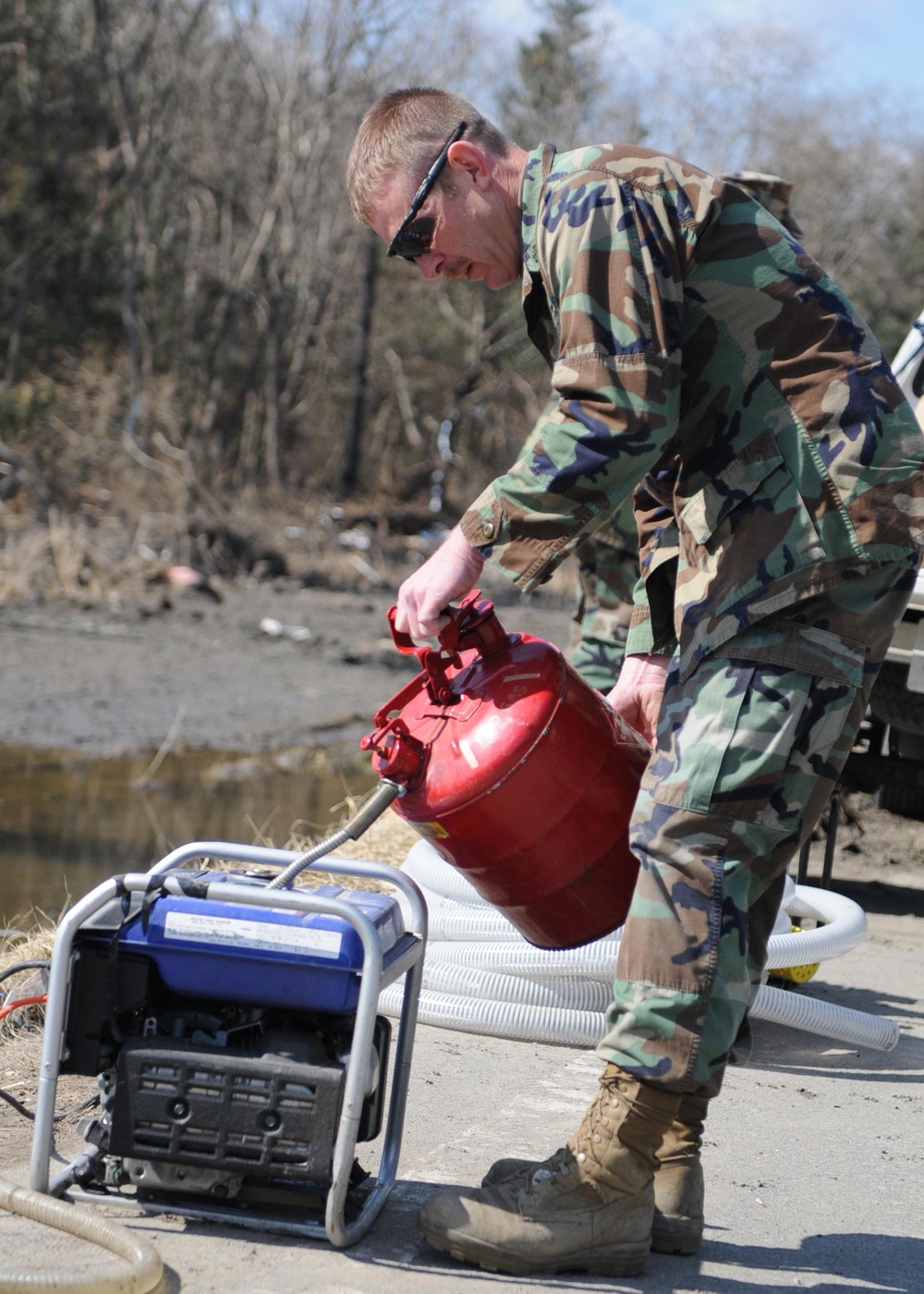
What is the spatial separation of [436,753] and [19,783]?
19.5 feet

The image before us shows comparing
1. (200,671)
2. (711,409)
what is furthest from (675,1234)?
(200,671)

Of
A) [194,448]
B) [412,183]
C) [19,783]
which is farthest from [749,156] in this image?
[412,183]

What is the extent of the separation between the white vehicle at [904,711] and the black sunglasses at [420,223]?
98.1 inches

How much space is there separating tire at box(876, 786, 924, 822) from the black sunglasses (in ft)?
12.8

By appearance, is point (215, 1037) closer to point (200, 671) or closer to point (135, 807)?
point (135, 807)

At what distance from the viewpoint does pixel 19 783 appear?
7828 mm

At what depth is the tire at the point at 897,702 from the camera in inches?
197

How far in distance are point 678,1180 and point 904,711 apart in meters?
2.90

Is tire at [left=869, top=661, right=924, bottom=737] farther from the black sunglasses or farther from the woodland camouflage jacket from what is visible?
the black sunglasses

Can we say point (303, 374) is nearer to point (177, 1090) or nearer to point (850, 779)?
point (850, 779)

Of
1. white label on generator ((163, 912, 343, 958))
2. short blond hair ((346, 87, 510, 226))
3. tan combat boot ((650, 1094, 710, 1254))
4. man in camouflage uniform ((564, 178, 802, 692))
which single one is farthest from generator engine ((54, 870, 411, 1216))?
man in camouflage uniform ((564, 178, 802, 692))

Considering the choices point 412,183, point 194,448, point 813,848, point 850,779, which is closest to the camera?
point 412,183

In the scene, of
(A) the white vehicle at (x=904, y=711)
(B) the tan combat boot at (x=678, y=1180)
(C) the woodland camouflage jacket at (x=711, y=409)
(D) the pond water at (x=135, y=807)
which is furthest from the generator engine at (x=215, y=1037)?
(D) the pond water at (x=135, y=807)

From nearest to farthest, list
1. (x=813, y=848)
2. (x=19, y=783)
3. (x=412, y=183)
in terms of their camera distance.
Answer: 1. (x=412, y=183)
2. (x=813, y=848)
3. (x=19, y=783)
